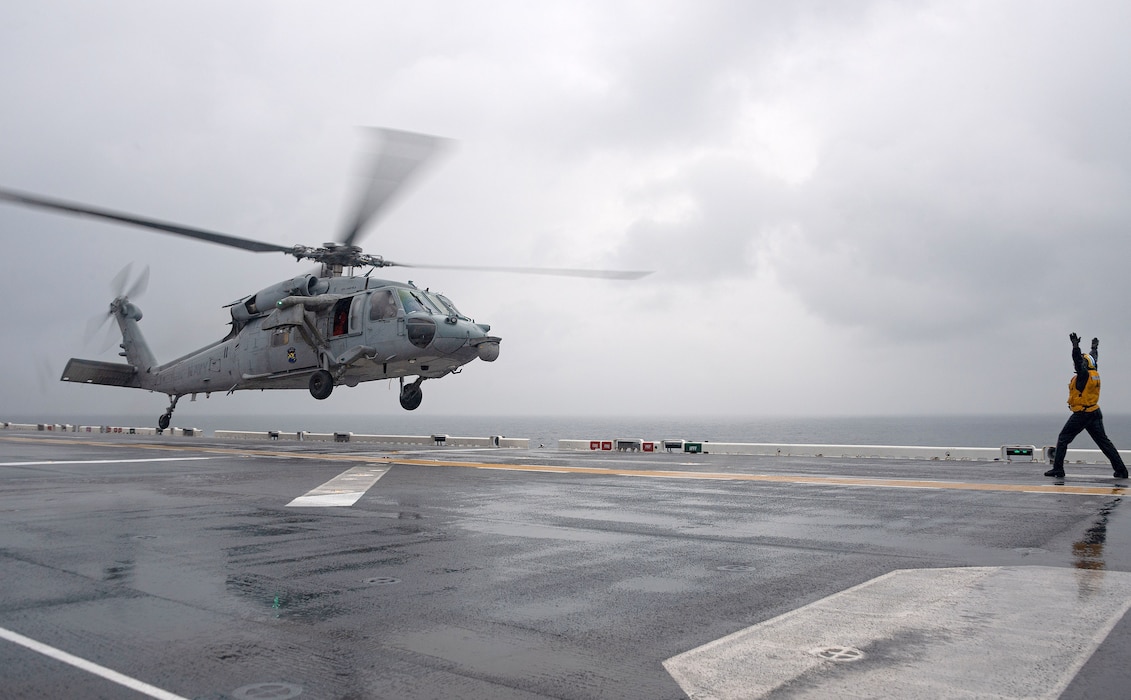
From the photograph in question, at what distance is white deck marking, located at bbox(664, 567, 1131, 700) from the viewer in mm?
3939

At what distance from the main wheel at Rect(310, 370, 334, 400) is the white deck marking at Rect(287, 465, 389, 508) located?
7423mm

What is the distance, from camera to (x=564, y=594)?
5.97 m

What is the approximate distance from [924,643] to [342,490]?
10.2m

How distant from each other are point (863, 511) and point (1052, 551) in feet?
9.98

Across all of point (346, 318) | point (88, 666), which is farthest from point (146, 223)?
point (88, 666)

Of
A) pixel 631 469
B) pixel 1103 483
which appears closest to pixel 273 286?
pixel 631 469

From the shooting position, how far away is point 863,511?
10203 mm

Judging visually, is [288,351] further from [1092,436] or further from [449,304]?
[1092,436]

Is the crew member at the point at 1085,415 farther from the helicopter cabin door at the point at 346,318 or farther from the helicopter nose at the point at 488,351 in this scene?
the helicopter cabin door at the point at 346,318

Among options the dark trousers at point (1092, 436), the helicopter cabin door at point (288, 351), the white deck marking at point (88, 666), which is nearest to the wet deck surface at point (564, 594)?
the white deck marking at point (88, 666)

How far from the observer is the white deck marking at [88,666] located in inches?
157

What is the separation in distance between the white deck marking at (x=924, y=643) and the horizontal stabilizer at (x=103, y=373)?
32539 millimetres

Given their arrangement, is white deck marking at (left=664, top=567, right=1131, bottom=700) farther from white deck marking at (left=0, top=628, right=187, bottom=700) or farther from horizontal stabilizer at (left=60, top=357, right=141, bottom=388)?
horizontal stabilizer at (left=60, top=357, right=141, bottom=388)

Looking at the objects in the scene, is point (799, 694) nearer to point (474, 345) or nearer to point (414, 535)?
point (414, 535)
